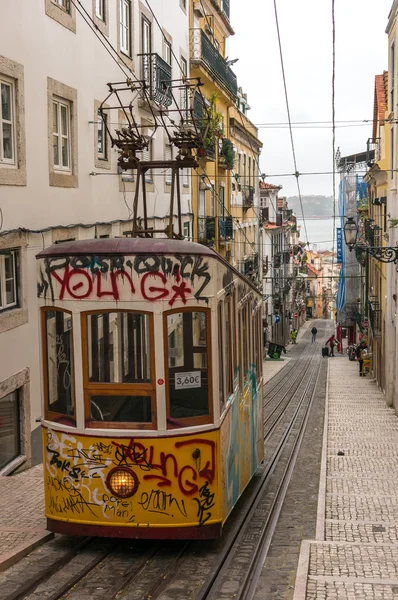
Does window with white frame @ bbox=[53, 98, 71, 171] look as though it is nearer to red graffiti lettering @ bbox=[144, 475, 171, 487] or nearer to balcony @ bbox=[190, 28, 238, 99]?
red graffiti lettering @ bbox=[144, 475, 171, 487]

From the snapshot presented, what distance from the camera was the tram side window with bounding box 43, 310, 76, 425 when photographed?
7.58m

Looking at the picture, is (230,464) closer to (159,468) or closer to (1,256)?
(159,468)

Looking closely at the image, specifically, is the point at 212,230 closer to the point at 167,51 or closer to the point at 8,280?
the point at 167,51

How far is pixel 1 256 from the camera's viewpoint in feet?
37.9

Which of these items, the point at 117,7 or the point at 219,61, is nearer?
the point at 117,7

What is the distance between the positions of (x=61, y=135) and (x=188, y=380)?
25.9ft

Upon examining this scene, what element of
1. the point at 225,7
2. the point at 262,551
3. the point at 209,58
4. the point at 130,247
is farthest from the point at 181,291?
the point at 225,7

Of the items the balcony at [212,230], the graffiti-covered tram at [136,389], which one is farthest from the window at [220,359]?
the balcony at [212,230]

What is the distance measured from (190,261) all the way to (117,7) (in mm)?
11766

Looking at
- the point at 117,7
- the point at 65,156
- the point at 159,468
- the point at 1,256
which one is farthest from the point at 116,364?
the point at 117,7

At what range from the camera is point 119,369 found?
7.44 m

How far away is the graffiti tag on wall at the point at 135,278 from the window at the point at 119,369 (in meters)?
0.20

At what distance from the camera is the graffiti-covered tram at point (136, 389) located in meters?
7.38

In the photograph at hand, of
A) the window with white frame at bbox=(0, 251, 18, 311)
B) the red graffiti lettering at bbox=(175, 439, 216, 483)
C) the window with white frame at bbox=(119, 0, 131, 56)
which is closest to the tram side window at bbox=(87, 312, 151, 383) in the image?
the red graffiti lettering at bbox=(175, 439, 216, 483)
